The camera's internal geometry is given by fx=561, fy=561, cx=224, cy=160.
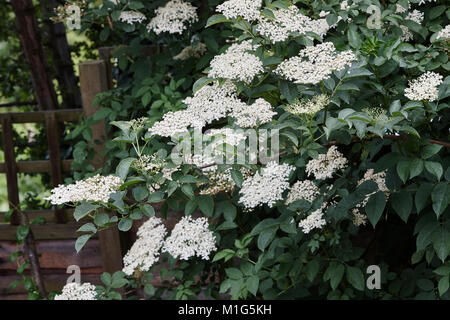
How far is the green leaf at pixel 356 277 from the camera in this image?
198 centimetres

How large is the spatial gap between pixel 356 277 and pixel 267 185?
556mm

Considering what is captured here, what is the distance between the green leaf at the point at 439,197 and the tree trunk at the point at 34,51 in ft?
9.30

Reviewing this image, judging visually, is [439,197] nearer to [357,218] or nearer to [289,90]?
[357,218]

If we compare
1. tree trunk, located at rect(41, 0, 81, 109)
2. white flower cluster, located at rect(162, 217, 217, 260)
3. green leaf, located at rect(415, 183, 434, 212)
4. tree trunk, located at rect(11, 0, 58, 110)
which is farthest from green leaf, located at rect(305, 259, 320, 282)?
tree trunk, located at rect(41, 0, 81, 109)

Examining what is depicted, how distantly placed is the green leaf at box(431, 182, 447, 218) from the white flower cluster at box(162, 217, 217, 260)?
2.41ft

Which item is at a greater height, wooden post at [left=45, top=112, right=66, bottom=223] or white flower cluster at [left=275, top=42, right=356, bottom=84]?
white flower cluster at [left=275, top=42, right=356, bottom=84]

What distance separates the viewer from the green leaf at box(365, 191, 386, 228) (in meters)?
1.69

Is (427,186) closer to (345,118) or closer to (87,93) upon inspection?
(345,118)

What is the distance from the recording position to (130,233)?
9.92 feet

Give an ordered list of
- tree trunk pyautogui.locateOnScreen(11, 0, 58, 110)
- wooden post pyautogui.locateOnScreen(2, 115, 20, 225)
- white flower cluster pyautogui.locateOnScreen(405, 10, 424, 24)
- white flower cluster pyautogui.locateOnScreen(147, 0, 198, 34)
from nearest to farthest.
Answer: white flower cluster pyautogui.locateOnScreen(405, 10, 424, 24) → white flower cluster pyautogui.locateOnScreen(147, 0, 198, 34) → wooden post pyautogui.locateOnScreen(2, 115, 20, 225) → tree trunk pyautogui.locateOnScreen(11, 0, 58, 110)

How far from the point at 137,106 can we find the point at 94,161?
0.41 metres

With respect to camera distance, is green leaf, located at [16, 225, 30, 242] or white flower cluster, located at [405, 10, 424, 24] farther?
green leaf, located at [16, 225, 30, 242]

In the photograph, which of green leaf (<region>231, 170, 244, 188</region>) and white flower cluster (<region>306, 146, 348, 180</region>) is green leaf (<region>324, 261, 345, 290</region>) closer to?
white flower cluster (<region>306, 146, 348, 180</region>)
